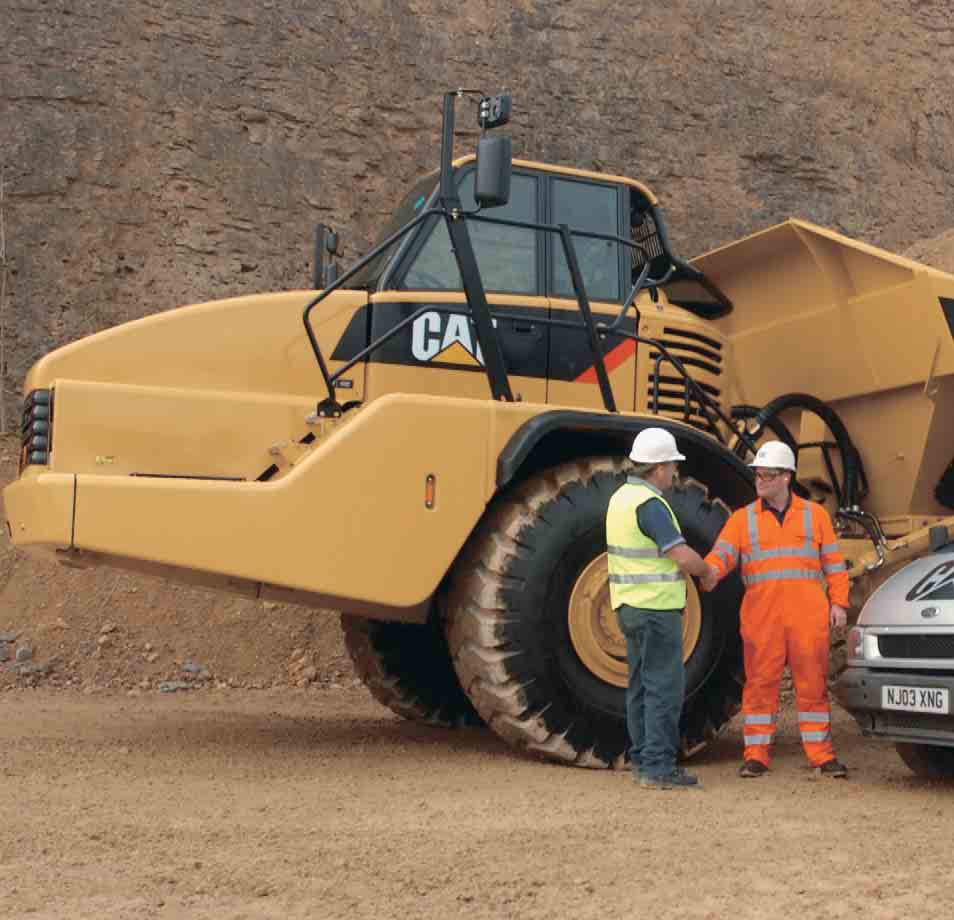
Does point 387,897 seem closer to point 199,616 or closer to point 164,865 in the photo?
point 164,865

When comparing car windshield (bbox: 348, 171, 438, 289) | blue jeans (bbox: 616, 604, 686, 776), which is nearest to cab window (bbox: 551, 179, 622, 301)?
car windshield (bbox: 348, 171, 438, 289)

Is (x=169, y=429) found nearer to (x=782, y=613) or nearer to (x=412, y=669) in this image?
(x=412, y=669)

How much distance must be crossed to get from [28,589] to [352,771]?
686cm

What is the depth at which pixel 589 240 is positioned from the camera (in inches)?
299

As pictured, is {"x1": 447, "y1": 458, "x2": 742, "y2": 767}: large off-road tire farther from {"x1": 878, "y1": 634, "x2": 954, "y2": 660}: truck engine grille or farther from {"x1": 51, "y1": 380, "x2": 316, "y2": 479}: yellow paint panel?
{"x1": 51, "y1": 380, "x2": 316, "y2": 479}: yellow paint panel

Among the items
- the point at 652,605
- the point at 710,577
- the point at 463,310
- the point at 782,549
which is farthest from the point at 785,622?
the point at 463,310

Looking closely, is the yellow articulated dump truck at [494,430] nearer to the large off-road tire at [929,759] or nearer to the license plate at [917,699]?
the large off-road tire at [929,759]

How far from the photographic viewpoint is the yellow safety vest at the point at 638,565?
20.8 ft

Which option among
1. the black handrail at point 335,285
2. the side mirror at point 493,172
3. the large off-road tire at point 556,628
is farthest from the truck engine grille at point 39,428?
the side mirror at point 493,172

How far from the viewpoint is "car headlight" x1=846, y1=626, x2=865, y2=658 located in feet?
21.4

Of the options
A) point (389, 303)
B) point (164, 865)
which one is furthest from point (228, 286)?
point (164, 865)

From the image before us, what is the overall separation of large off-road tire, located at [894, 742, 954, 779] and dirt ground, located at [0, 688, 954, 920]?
9 centimetres

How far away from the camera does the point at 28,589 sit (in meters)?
12.6

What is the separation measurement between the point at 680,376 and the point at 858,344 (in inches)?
45.0
